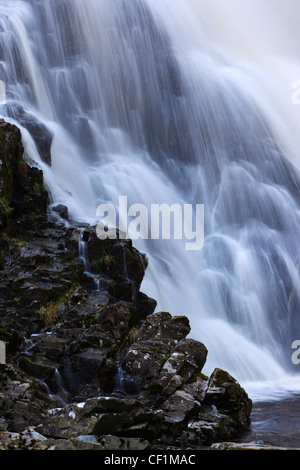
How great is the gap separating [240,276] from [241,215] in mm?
3598

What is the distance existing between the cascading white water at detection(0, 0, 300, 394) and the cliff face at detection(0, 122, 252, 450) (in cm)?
200

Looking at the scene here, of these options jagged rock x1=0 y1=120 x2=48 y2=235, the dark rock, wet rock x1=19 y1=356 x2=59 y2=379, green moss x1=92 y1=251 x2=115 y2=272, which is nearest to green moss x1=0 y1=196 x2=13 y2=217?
jagged rock x1=0 y1=120 x2=48 y2=235

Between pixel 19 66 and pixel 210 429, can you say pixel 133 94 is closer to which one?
pixel 19 66

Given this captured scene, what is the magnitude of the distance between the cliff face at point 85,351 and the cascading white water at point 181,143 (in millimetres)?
1998

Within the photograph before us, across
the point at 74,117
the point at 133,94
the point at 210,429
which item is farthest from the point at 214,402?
the point at 133,94

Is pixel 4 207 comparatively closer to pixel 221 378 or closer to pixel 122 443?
pixel 221 378

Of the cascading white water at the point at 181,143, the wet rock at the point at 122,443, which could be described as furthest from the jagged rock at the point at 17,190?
the wet rock at the point at 122,443

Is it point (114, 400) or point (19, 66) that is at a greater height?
point (19, 66)

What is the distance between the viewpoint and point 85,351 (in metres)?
7.13

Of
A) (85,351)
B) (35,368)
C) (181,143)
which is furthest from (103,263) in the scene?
(181,143)

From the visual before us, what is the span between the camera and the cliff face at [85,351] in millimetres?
5273

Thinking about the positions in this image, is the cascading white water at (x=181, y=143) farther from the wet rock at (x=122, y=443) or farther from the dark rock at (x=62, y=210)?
the wet rock at (x=122, y=443)

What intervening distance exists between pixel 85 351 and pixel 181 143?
523 inches

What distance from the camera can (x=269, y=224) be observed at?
16.2 m
